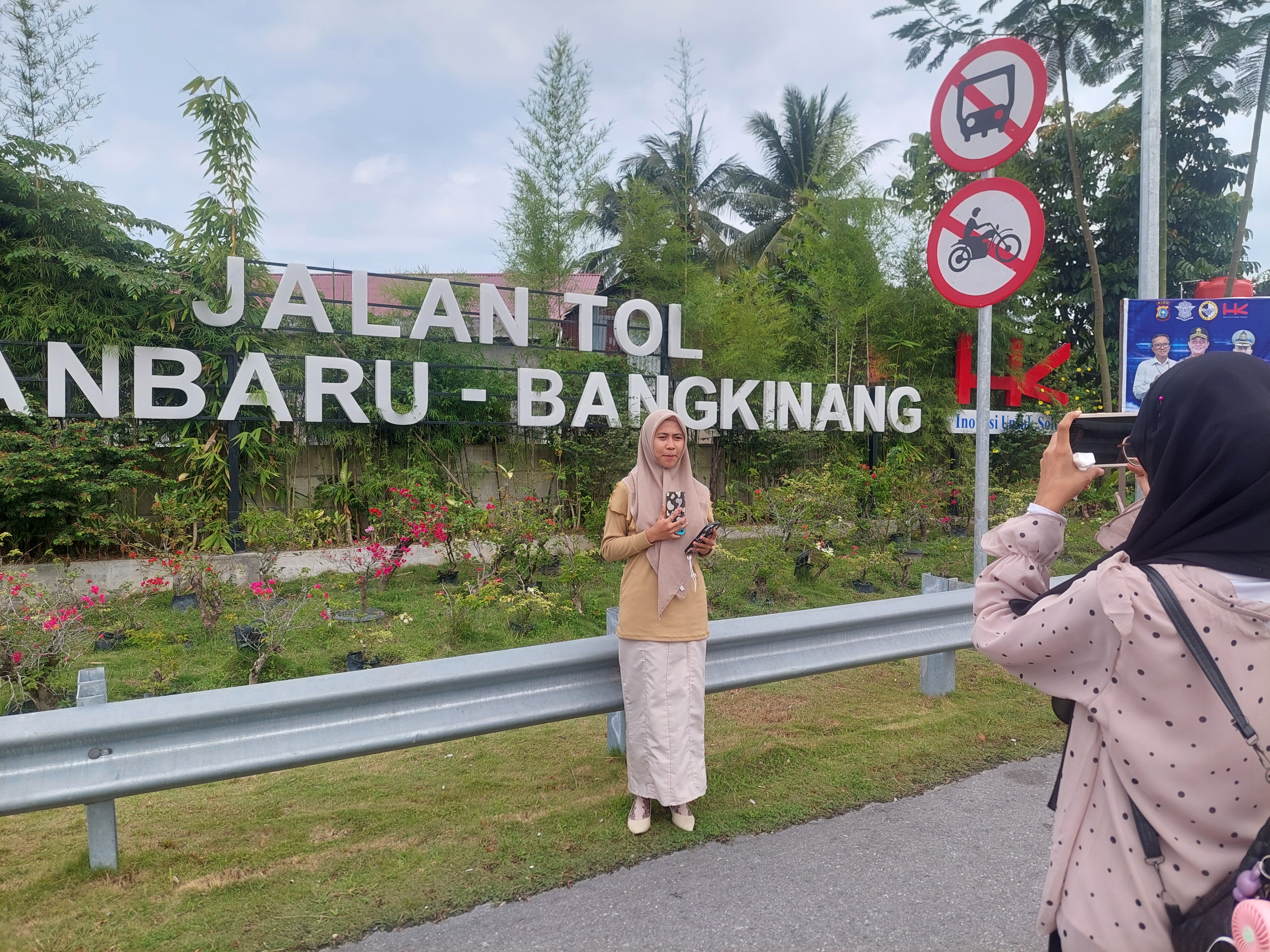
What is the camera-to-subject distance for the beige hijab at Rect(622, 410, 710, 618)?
300 cm

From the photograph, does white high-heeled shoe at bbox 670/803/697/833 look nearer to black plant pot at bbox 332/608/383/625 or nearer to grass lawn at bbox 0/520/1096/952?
grass lawn at bbox 0/520/1096/952

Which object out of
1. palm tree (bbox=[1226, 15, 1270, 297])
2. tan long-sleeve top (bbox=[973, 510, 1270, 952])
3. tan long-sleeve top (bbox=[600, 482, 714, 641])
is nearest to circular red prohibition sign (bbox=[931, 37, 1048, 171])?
tan long-sleeve top (bbox=[600, 482, 714, 641])

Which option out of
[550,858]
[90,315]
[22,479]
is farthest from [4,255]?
[550,858]

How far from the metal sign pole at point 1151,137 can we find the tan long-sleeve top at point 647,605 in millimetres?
4202

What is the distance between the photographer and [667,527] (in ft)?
9.60

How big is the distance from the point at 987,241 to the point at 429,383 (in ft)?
17.9

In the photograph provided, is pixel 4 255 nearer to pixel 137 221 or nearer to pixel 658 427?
pixel 137 221

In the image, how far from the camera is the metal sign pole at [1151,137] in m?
5.45

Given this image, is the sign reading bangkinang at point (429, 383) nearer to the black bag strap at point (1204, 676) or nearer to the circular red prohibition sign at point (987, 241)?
the circular red prohibition sign at point (987, 241)

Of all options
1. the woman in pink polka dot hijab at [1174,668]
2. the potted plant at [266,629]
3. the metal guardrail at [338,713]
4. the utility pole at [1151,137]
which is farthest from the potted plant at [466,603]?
the utility pole at [1151,137]

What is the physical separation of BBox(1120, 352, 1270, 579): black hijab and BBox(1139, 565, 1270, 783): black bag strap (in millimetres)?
83

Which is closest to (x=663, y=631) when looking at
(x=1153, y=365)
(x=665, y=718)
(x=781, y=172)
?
(x=665, y=718)

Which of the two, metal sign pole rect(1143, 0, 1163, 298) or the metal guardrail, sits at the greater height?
metal sign pole rect(1143, 0, 1163, 298)

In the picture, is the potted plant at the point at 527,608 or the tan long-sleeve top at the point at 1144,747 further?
the potted plant at the point at 527,608
